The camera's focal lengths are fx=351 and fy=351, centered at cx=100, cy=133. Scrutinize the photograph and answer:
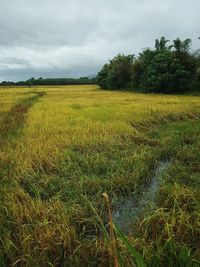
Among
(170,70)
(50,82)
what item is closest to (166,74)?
(170,70)

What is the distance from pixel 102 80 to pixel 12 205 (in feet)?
169

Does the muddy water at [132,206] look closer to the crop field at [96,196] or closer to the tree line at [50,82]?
the crop field at [96,196]

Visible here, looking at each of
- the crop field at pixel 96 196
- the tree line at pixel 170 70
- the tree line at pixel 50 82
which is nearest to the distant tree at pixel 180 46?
the tree line at pixel 170 70

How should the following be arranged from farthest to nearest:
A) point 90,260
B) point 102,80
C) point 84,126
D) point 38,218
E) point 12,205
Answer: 1. point 102,80
2. point 84,126
3. point 12,205
4. point 38,218
5. point 90,260

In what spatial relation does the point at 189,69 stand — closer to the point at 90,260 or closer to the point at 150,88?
the point at 150,88

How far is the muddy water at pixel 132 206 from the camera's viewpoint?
16.0ft

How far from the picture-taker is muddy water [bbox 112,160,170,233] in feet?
16.0

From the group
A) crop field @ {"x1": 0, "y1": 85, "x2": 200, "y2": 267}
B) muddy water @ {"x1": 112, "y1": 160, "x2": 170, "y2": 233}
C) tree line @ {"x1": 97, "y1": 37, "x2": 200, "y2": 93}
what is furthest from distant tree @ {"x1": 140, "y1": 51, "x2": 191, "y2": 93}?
muddy water @ {"x1": 112, "y1": 160, "x2": 170, "y2": 233}

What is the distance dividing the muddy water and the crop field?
0.02 m

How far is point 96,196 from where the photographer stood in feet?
18.6

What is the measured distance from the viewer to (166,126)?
13.6 metres

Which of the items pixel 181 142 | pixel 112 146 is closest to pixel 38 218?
pixel 112 146

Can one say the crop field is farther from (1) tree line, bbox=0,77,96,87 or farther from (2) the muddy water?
(1) tree line, bbox=0,77,96,87

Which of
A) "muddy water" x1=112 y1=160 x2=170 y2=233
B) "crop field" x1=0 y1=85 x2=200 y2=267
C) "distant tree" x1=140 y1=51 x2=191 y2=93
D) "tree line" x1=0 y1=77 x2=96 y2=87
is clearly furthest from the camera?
"tree line" x1=0 y1=77 x2=96 y2=87
